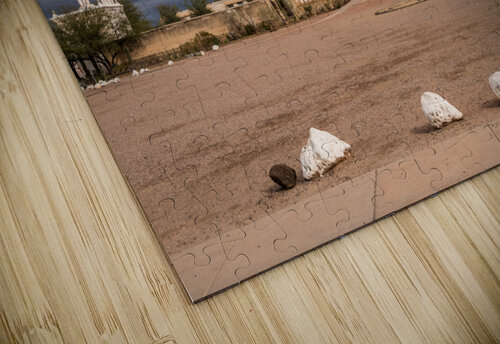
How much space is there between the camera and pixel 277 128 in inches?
79.7

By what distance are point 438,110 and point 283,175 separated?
89 cm

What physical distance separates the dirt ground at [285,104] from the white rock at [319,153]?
0.10 ft

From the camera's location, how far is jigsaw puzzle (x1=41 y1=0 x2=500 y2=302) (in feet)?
6.12

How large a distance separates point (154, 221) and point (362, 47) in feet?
4.48

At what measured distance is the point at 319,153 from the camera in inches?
80.1

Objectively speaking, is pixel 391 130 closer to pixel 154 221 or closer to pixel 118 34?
pixel 154 221

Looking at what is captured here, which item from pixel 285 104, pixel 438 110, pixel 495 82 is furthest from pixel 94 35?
pixel 495 82

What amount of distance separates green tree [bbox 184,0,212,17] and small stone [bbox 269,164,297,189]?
31.2 inches

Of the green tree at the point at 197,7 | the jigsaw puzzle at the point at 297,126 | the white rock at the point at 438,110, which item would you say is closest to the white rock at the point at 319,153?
the jigsaw puzzle at the point at 297,126

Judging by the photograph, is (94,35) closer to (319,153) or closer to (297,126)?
(297,126)

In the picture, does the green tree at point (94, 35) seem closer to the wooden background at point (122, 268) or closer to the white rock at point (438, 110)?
the wooden background at point (122, 268)

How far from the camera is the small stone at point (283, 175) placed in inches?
77.2

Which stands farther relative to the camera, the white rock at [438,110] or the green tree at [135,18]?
the white rock at [438,110]

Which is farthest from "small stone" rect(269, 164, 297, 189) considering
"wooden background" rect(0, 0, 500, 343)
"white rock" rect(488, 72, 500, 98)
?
"white rock" rect(488, 72, 500, 98)
